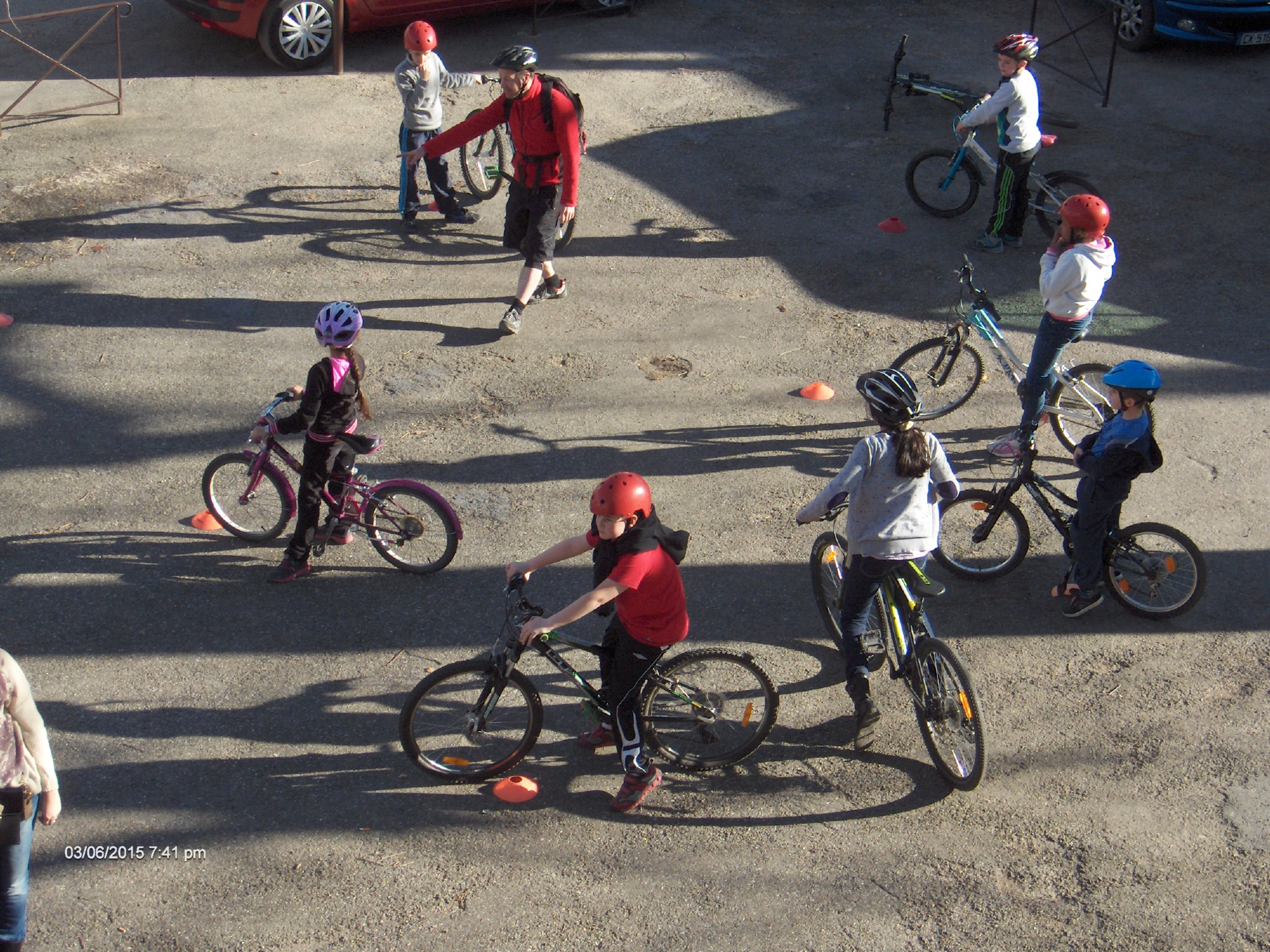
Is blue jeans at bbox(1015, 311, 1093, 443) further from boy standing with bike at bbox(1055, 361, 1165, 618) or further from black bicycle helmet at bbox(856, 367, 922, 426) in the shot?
black bicycle helmet at bbox(856, 367, 922, 426)

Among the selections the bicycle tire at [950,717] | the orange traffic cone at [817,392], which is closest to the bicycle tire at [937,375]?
the orange traffic cone at [817,392]

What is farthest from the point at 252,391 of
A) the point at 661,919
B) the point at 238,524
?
the point at 661,919

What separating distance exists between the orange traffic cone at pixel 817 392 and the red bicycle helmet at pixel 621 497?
386cm

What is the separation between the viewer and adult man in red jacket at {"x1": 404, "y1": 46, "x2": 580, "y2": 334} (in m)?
7.99

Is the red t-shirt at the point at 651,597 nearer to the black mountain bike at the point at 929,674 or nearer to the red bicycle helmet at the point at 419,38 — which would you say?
the black mountain bike at the point at 929,674

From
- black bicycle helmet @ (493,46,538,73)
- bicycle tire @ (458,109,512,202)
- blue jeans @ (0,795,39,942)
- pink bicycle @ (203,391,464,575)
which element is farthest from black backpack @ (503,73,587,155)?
blue jeans @ (0,795,39,942)

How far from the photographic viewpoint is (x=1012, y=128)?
919 centimetres

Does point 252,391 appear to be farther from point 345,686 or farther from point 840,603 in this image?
point 840,603

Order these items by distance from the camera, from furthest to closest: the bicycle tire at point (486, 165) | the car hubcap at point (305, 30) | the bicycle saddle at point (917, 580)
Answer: the car hubcap at point (305, 30) → the bicycle tire at point (486, 165) → the bicycle saddle at point (917, 580)

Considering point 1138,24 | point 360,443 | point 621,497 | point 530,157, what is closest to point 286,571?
point 360,443

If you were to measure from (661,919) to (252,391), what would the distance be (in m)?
4.96

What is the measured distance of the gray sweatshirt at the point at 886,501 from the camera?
15.7 feet

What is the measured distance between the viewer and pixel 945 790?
502 cm

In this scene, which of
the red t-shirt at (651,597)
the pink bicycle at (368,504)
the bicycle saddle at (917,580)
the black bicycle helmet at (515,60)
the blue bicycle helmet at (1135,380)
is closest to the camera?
the red t-shirt at (651,597)
